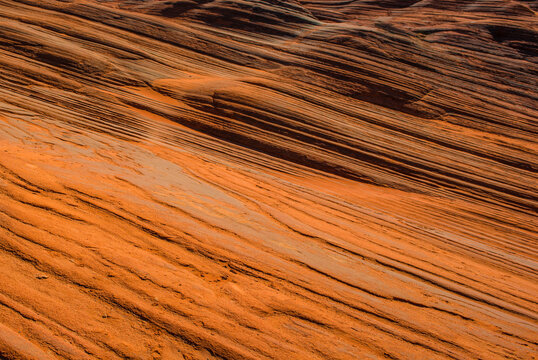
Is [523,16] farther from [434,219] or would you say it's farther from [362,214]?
[362,214]

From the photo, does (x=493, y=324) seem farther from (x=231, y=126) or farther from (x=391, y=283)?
(x=231, y=126)

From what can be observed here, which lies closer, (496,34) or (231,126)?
(231,126)

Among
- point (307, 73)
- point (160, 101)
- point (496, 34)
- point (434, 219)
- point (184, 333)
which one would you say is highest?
point (496, 34)

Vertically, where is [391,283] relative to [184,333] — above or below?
below

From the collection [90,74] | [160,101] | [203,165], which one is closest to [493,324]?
[203,165]

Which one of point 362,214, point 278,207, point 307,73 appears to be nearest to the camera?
point 278,207

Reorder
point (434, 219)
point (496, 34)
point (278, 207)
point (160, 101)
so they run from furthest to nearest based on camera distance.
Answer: point (496, 34), point (160, 101), point (434, 219), point (278, 207)
